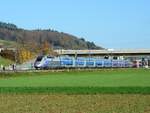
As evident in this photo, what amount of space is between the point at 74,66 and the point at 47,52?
187 feet

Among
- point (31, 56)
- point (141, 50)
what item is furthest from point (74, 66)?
point (141, 50)

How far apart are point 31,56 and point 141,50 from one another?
51.6 metres

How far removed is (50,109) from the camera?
65.4 ft

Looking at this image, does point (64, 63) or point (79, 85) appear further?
point (64, 63)

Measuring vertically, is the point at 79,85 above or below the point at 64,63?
below

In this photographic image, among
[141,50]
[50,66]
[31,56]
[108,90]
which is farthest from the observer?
[141,50]

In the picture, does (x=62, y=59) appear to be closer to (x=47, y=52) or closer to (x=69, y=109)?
(x=47, y=52)

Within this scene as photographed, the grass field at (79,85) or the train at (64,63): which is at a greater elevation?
the train at (64,63)

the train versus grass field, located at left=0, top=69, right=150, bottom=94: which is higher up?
the train

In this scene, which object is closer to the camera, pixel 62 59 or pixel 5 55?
pixel 62 59

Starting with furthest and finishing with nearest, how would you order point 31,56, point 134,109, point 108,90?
point 31,56 < point 108,90 < point 134,109

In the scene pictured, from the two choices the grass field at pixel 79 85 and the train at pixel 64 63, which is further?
the train at pixel 64 63

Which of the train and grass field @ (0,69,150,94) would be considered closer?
grass field @ (0,69,150,94)

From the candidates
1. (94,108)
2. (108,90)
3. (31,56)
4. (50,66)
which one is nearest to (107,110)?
(94,108)
